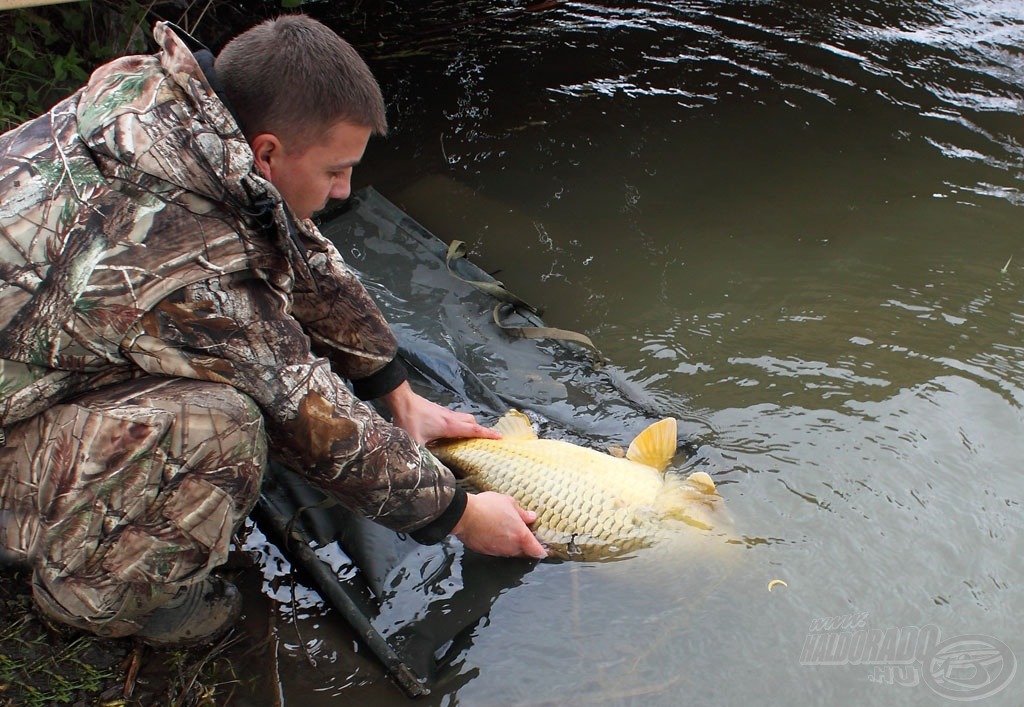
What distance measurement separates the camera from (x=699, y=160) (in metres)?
5.45

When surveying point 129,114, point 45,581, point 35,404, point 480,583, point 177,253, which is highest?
point 129,114

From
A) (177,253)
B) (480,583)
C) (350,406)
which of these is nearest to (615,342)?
(480,583)

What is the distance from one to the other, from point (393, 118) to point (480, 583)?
3751mm

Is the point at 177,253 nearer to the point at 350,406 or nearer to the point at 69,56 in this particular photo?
the point at 350,406

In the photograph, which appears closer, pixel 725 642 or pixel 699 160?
pixel 725 642

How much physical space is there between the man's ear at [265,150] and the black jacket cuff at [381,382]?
1030 millimetres

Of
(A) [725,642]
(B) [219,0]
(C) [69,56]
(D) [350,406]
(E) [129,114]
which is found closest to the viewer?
(E) [129,114]

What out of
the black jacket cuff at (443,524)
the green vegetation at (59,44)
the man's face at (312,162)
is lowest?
the black jacket cuff at (443,524)

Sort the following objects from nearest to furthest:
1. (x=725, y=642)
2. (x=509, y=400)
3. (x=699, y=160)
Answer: (x=725, y=642) → (x=509, y=400) → (x=699, y=160)

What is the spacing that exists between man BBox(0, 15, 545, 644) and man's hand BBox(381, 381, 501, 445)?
0.71m

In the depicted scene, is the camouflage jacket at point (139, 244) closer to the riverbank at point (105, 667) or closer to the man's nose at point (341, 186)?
the man's nose at point (341, 186)

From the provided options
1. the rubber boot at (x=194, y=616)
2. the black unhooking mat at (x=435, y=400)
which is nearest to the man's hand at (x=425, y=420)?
the black unhooking mat at (x=435, y=400)

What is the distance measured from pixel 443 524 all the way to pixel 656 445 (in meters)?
0.93

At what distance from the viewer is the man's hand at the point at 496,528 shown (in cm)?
288
